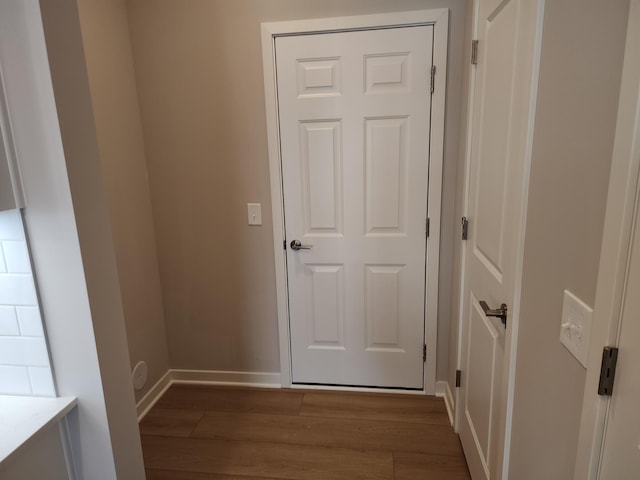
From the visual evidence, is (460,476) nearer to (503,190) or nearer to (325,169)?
(503,190)

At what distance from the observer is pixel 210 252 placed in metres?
2.33

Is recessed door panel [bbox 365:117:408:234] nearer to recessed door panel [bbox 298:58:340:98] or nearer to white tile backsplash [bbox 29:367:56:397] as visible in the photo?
recessed door panel [bbox 298:58:340:98]

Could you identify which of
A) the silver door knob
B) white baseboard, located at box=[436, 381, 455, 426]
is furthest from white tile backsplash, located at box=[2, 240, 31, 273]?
white baseboard, located at box=[436, 381, 455, 426]

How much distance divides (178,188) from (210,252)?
0.43 metres

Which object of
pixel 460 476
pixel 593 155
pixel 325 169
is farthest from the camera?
pixel 325 169

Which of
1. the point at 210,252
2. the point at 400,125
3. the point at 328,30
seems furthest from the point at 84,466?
the point at 328,30

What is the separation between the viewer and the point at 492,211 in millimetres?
1371

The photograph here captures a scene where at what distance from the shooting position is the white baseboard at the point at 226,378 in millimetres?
2461

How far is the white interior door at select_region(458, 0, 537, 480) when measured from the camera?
110 centimetres

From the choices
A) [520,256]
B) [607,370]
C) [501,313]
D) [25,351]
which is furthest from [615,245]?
[25,351]

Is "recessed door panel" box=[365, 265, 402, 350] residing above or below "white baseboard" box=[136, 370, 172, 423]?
above

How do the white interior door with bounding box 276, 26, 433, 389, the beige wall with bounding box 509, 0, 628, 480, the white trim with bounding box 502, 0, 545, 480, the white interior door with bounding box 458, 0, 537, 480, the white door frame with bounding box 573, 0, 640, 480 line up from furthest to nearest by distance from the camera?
the white interior door with bounding box 276, 26, 433, 389, the white interior door with bounding box 458, 0, 537, 480, the white trim with bounding box 502, 0, 545, 480, the beige wall with bounding box 509, 0, 628, 480, the white door frame with bounding box 573, 0, 640, 480

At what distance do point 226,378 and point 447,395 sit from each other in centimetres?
142

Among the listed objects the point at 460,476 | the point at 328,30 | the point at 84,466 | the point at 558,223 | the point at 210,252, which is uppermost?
the point at 328,30
